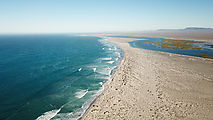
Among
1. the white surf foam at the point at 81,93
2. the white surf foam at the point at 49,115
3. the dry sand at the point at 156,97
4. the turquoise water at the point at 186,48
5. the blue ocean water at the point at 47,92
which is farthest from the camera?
the turquoise water at the point at 186,48

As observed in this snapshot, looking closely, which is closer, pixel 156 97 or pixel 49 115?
pixel 49 115

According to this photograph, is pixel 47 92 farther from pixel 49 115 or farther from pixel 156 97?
pixel 156 97

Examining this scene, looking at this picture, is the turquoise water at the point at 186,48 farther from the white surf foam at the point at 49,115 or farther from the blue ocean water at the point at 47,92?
the white surf foam at the point at 49,115

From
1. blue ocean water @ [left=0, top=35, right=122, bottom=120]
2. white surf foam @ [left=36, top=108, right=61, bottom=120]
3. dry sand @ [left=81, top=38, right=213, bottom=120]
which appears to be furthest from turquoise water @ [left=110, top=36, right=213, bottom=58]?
white surf foam @ [left=36, top=108, right=61, bottom=120]

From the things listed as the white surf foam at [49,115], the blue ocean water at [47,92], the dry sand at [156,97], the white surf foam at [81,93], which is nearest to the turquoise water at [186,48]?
the dry sand at [156,97]

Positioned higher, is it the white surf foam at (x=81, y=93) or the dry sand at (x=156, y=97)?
the dry sand at (x=156, y=97)

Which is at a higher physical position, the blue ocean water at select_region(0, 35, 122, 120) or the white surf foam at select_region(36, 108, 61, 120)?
the blue ocean water at select_region(0, 35, 122, 120)

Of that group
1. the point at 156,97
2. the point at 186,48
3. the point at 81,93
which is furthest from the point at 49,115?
the point at 186,48

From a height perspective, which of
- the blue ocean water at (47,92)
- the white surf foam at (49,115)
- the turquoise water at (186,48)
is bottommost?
the white surf foam at (49,115)

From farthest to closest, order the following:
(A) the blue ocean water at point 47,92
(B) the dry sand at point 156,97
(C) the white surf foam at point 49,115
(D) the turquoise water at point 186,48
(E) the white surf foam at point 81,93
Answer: (D) the turquoise water at point 186,48
(E) the white surf foam at point 81,93
(A) the blue ocean water at point 47,92
(C) the white surf foam at point 49,115
(B) the dry sand at point 156,97

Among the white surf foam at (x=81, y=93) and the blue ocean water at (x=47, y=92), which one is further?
the white surf foam at (x=81, y=93)

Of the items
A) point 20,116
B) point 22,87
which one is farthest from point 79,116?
point 22,87

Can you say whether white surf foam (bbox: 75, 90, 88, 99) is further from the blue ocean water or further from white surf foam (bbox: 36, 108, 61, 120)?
white surf foam (bbox: 36, 108, 61, 120)
